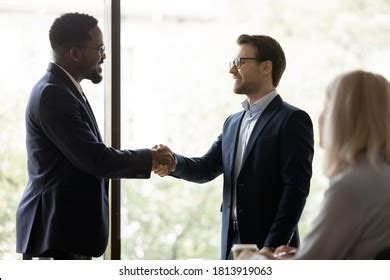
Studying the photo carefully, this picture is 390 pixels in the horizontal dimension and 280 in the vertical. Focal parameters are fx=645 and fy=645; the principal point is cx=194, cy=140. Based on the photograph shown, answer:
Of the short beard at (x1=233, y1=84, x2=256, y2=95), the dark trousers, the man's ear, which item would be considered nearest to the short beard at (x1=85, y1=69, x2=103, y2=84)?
the man's ear

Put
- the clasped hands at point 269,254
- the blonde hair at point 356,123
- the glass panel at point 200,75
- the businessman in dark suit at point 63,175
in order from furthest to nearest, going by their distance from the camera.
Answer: the glass panel at point 200,75 → the businessman in dark suit at point 63,175 → the clasped hands at point 269,254 → the blonde hair at point 356,123

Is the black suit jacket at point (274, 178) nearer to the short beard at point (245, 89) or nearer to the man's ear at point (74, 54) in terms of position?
the short beard at point (245, 89)

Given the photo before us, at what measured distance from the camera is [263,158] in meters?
2.68

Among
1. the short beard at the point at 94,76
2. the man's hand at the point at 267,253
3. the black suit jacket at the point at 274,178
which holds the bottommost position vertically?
the man's hand at the point at 267,253

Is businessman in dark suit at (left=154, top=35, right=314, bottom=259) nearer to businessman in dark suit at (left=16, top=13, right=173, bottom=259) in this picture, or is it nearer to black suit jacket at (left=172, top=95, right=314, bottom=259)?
black suit jacket at (left=172, top=95, right=314, bottom=259)

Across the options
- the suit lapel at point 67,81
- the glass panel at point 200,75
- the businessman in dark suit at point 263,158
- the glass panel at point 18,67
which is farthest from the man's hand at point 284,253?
the glass panel at point 18,67

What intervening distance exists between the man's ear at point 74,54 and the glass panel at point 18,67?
0.42 m

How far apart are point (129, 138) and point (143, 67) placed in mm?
362

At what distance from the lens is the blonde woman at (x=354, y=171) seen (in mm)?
1903

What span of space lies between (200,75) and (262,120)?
0.67 metres

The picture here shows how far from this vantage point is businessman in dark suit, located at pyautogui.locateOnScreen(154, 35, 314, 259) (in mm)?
2617

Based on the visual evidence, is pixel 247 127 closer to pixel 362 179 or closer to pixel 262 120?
pixel 262 120
